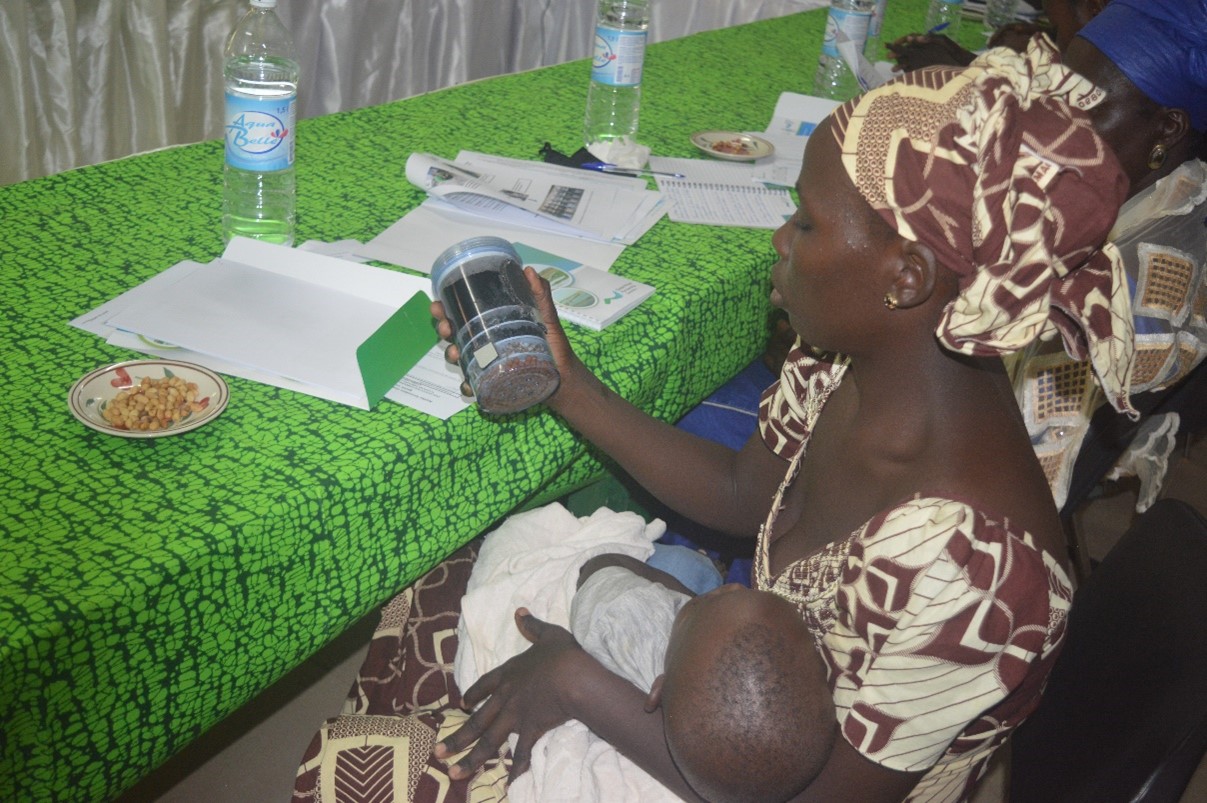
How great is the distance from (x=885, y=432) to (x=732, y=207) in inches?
32.0

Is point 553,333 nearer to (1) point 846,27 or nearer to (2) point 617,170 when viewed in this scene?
(2) point 617,170

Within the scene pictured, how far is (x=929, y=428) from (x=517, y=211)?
777 mm

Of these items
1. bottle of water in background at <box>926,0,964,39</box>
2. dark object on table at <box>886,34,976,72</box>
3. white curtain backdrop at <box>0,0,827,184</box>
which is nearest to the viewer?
dark object on table at <box>886,34,976,72</box>

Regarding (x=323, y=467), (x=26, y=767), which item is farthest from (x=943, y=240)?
(x=26, y=767)

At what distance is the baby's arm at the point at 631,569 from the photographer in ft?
3.85

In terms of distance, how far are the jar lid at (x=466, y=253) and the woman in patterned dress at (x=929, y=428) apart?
0.18ft

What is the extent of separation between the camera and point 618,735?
1021mm

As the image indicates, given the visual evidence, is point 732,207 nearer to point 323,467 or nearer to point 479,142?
point 479,142

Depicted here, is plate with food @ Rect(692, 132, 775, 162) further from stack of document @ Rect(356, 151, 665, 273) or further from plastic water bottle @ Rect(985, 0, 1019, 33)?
plastic water bottle @ Rect(985, 0, 1019, 33)

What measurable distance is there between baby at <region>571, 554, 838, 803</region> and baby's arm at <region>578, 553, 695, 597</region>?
0.20 metres

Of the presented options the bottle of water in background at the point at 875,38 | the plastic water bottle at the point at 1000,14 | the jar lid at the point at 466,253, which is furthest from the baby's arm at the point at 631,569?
the plastic water bottle at the point at 1000,14

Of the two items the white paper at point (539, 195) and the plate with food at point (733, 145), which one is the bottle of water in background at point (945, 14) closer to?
the plate with food at point (733, 145)

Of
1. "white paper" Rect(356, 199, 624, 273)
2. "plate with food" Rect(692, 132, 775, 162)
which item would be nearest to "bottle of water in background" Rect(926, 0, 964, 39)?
"plate with food" Rect(692, 132, 775, 162)

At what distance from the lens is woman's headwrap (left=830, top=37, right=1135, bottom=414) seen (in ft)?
2.61
